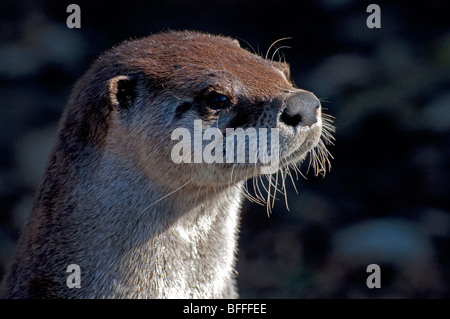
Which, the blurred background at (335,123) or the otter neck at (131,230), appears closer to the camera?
the otter neck at (131,230)

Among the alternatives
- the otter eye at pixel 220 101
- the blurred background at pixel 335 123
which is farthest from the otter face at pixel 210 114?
the blurred background at pixel 335 123

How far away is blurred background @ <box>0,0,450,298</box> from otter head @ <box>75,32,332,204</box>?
2238 mm

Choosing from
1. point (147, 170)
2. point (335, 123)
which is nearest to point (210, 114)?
point (147, 170)

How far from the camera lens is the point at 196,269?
2.75 m

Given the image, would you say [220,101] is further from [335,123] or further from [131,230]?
[335,123]

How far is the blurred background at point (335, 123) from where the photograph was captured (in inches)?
186

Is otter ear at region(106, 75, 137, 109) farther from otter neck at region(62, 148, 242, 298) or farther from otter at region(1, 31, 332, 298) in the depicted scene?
otter neck at region(62, 148, 242, 298)

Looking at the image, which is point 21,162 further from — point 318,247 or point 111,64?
point 111,64

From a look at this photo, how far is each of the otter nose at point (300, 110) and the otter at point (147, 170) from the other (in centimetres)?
1

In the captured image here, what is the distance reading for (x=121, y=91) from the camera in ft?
8.53

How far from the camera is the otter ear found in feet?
8.41

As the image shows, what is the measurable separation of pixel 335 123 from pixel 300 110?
8.61 feet

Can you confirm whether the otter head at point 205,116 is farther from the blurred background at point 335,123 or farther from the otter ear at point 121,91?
the blurred background at point 335,123
